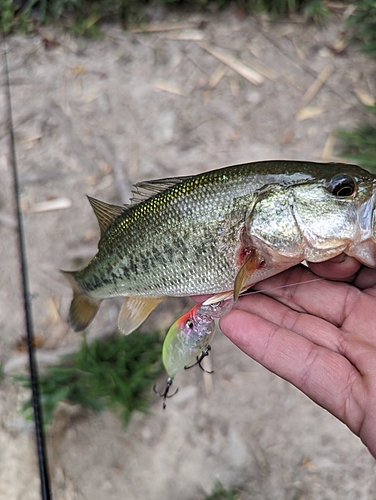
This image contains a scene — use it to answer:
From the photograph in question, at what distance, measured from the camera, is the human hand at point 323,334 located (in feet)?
6.38

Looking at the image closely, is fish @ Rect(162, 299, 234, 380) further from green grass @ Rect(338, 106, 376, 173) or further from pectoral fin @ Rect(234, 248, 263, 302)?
green grass @ Rect(338, 106, 376, 173)

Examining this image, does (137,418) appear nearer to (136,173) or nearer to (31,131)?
(136,173)

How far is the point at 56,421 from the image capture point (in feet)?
10.2

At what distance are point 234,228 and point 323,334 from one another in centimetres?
72

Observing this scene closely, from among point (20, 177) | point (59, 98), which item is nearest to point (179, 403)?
point (20, 177)

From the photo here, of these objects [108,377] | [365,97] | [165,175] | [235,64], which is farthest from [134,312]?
[365,97]

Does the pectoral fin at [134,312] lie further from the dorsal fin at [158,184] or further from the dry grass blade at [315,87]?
the dry grass blade at [315,87]

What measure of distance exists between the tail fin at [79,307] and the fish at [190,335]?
1.78 ft

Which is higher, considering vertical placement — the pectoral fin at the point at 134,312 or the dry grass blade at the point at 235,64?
the dry grass blade at the point at 235,64

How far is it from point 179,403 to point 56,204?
6.49ft

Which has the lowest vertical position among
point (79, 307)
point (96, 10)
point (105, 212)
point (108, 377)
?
point (108, 377)

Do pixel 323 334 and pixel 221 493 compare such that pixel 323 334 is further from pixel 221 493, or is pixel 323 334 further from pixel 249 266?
pixel 221 493

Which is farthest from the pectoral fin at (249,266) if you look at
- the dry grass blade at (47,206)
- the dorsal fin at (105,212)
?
the dry grass blade at (47,206)

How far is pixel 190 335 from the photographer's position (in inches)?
94.8
